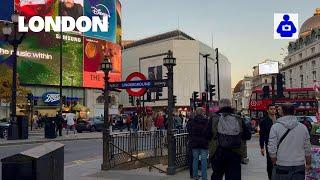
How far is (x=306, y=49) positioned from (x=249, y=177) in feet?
386

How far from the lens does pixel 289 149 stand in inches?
287

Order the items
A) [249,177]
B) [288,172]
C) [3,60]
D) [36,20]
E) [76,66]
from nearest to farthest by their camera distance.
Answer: [288,172], [249,177], [3,60], [36,20], [76,66]

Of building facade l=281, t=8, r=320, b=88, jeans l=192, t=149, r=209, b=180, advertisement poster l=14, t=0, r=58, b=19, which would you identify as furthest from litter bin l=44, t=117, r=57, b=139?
building facade l=281, t=8, r=320, b=88

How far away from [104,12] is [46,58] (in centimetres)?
1562

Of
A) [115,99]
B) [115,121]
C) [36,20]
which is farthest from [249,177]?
[115,99]

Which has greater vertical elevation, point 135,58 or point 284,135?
point 135,58

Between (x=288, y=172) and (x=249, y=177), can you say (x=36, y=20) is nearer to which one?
(x=249, y=177)

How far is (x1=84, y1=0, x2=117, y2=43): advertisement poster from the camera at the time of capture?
312ft

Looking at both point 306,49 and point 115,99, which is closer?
point 115,99

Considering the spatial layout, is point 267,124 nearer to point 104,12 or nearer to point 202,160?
point 202,160

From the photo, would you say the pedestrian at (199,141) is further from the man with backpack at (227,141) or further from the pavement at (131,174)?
the man with backpack at (227,141)

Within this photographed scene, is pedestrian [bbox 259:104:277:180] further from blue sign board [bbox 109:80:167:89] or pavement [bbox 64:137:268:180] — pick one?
blue sign board [bbox 109:80:167:89]

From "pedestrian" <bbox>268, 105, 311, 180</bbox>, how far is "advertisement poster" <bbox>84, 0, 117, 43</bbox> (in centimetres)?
8896

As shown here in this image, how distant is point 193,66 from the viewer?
136 m
